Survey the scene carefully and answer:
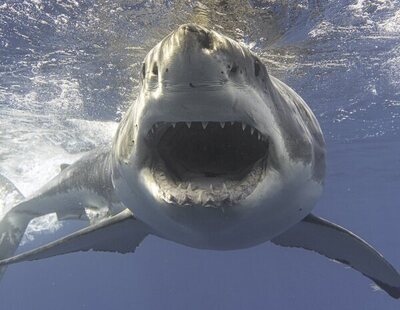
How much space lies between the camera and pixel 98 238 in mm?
4469

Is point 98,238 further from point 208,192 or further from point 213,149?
point 208,192

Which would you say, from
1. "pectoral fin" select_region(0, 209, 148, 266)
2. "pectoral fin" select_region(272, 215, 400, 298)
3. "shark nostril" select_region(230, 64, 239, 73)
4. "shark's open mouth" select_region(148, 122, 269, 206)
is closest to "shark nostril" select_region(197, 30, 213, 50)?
"shark nostril" select_region(230, 64, 239, 73)

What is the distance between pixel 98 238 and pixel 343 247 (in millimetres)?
2648

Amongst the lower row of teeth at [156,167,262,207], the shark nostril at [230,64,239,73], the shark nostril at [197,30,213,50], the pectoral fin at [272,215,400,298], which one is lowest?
the pectoral fin at [272,215,400,298]

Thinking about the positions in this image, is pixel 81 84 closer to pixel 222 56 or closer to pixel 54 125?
pixel 54 125

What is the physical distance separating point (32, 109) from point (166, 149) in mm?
12703

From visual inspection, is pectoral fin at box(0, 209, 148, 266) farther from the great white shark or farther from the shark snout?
the shark snout

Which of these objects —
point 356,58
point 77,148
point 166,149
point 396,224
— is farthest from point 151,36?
point 396,224

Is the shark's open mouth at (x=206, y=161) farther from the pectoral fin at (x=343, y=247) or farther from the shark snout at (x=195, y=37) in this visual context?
the pectoral fin at (x=343, y=247)

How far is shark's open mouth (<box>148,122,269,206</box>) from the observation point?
2463mm

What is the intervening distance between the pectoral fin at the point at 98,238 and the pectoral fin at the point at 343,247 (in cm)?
171

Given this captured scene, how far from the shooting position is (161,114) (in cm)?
233

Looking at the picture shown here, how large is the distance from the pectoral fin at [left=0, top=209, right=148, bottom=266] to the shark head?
3.33ft

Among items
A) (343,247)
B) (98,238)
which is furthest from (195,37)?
(343,247)
